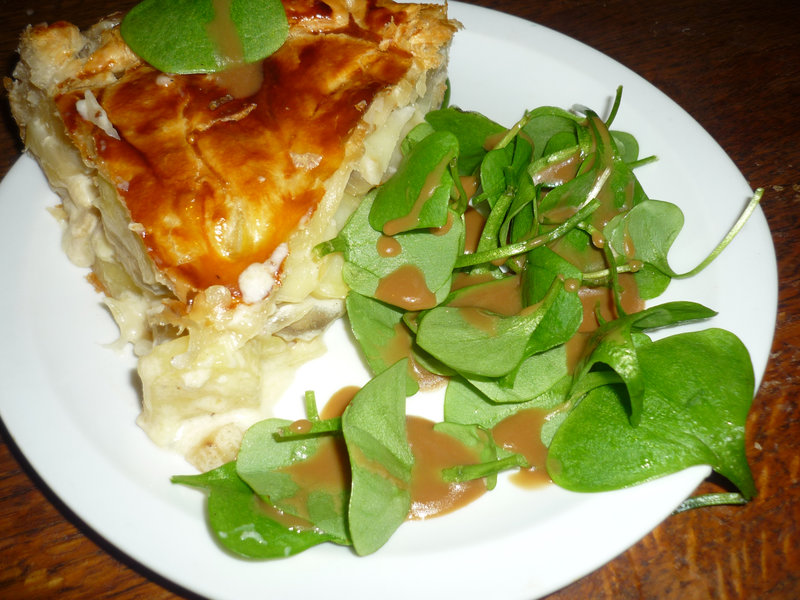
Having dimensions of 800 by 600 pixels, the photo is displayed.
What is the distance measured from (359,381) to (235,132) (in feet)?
2.57

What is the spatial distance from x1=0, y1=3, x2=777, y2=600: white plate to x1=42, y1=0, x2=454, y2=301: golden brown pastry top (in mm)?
430

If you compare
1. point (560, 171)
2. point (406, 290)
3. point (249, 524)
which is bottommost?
point (249, 524)

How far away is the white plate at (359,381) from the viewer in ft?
4.94

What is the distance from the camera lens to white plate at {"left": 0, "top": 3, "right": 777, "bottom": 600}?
150 centimetres

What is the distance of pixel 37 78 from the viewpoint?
205cm

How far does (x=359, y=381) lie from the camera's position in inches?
76.8

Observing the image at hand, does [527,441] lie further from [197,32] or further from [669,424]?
[197,32]

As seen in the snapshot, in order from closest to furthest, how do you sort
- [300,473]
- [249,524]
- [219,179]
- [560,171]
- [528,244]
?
[249,524] < [300,473] < [219,179] < [528,244] < [560,171]

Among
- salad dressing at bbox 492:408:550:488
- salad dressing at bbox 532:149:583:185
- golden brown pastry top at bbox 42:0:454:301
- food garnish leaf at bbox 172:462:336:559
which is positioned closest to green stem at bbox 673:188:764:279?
salad dressing at bbox 532:149:583:185

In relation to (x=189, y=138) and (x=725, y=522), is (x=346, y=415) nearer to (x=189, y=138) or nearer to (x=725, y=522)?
(x=189, y=138)

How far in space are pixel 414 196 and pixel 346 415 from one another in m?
0.68

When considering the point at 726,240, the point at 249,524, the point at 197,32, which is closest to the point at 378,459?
the point at 249,524

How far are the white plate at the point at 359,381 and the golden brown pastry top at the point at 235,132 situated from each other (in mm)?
430

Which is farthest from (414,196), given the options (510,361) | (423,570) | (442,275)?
(423,570)
